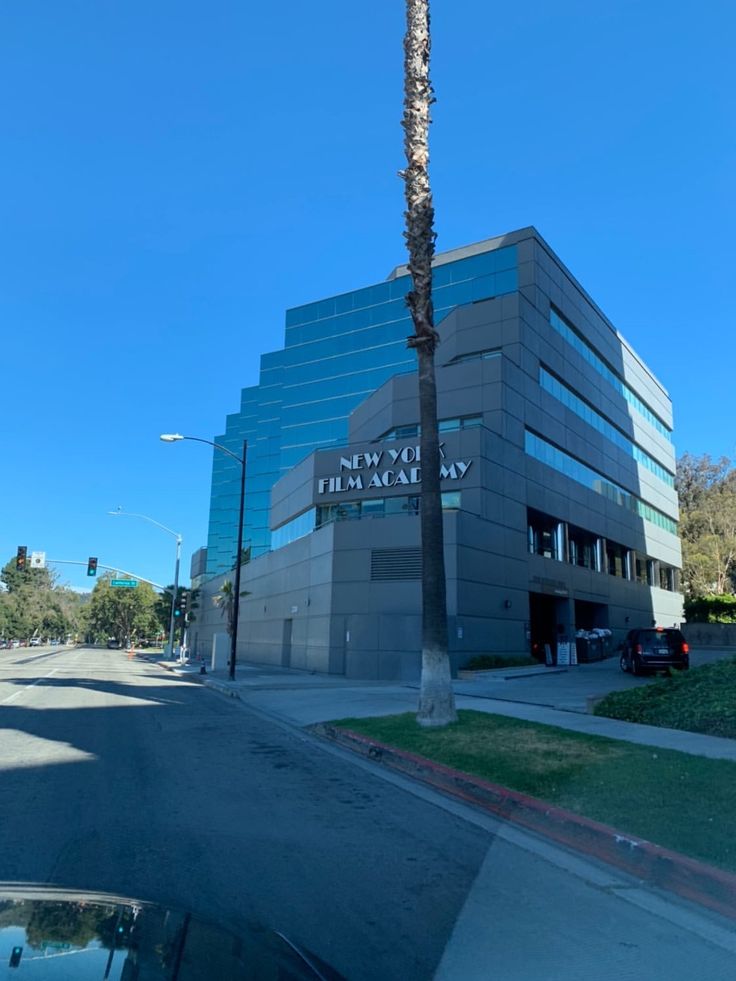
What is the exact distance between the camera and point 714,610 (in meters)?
55.9

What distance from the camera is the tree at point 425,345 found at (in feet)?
44.9

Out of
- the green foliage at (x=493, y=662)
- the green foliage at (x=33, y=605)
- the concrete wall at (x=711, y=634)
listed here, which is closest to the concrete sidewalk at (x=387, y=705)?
the green foliage at (x=493, y=662)

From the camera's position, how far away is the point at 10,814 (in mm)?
7516

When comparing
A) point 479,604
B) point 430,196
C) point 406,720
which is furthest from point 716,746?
point 479,604

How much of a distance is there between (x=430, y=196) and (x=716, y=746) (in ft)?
36.5

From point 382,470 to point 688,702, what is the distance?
70.4 feet

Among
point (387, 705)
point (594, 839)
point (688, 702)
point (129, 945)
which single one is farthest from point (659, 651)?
point (129, 945)

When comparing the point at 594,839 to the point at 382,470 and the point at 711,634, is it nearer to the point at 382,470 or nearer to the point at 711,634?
the point at 382,470

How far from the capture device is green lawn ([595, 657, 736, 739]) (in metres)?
12.7

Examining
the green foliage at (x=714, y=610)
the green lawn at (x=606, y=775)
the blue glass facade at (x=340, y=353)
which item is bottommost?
the green lawn at (x=606, y=775)

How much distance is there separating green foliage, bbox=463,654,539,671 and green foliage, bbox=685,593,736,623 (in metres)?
28.0

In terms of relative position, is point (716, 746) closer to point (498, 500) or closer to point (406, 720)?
point (406, 720)

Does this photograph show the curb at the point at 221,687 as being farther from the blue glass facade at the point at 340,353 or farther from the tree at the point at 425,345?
the blue glass facade at the point at 340,353

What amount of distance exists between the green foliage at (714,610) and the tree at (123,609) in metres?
73.8
